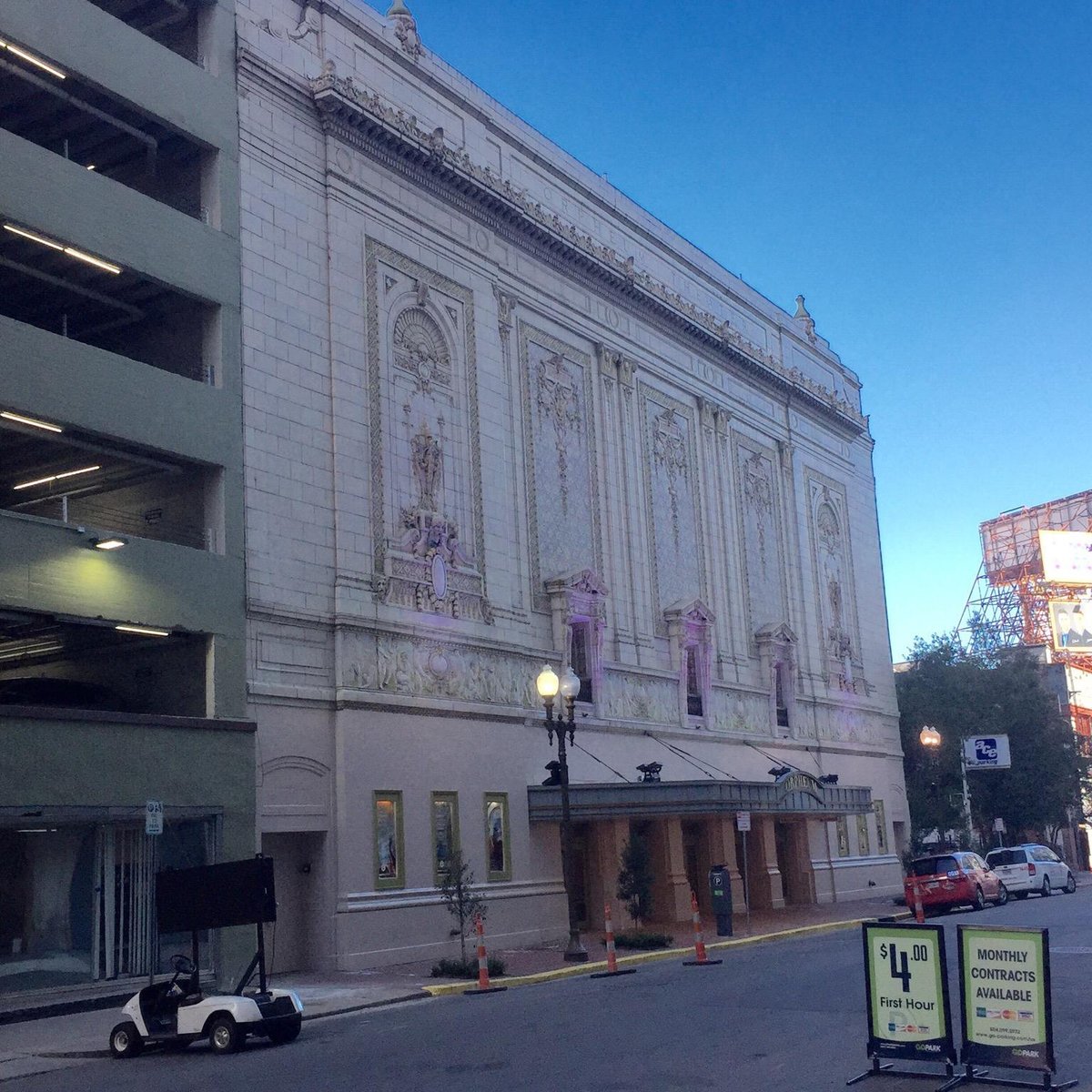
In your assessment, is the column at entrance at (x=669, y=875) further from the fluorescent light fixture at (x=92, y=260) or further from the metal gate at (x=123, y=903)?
the fluorescent light fixture at (x=92, y=260)

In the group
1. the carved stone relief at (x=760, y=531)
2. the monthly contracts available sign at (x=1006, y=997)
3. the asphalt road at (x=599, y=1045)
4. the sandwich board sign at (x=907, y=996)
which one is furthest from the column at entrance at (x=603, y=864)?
the monthly contracts available sign at (x=1006, y=997)

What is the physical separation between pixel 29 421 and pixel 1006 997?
61.1ft

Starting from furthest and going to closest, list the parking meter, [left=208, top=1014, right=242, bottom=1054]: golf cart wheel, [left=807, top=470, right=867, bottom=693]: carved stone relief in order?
[left=807, top=470, right=867, bottom=693]: carved stone relief < the parking meter < [left=208, top=1014, right=242, bottom=1054]: golf cart wheel

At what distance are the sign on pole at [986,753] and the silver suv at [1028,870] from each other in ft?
16.3

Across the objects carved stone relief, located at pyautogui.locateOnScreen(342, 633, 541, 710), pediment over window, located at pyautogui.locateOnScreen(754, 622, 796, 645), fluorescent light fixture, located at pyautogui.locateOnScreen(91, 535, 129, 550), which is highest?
pediment over window, located at pyautogui.locateOnScreen(754, 622, 796, 645)

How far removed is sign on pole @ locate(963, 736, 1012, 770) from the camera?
173 ft

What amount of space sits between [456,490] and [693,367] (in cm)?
1454

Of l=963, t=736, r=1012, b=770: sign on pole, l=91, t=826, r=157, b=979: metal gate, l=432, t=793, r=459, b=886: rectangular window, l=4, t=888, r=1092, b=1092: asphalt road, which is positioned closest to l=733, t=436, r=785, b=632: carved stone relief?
l=963, t=736, r=1012, b=770: sign on pole

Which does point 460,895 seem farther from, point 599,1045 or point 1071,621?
point 1071,621

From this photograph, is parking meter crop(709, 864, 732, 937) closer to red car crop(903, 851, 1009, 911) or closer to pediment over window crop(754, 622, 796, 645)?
red car crop(903, 851, 1009, 911)

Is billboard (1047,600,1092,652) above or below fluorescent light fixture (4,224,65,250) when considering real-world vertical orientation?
above

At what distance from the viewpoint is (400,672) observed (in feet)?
98.4

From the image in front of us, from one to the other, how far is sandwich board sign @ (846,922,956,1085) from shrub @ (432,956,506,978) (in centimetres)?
1351

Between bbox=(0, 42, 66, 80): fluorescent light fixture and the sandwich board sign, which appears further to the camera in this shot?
bbox=(0, 42, 66, 80): fluorescent light fixture
